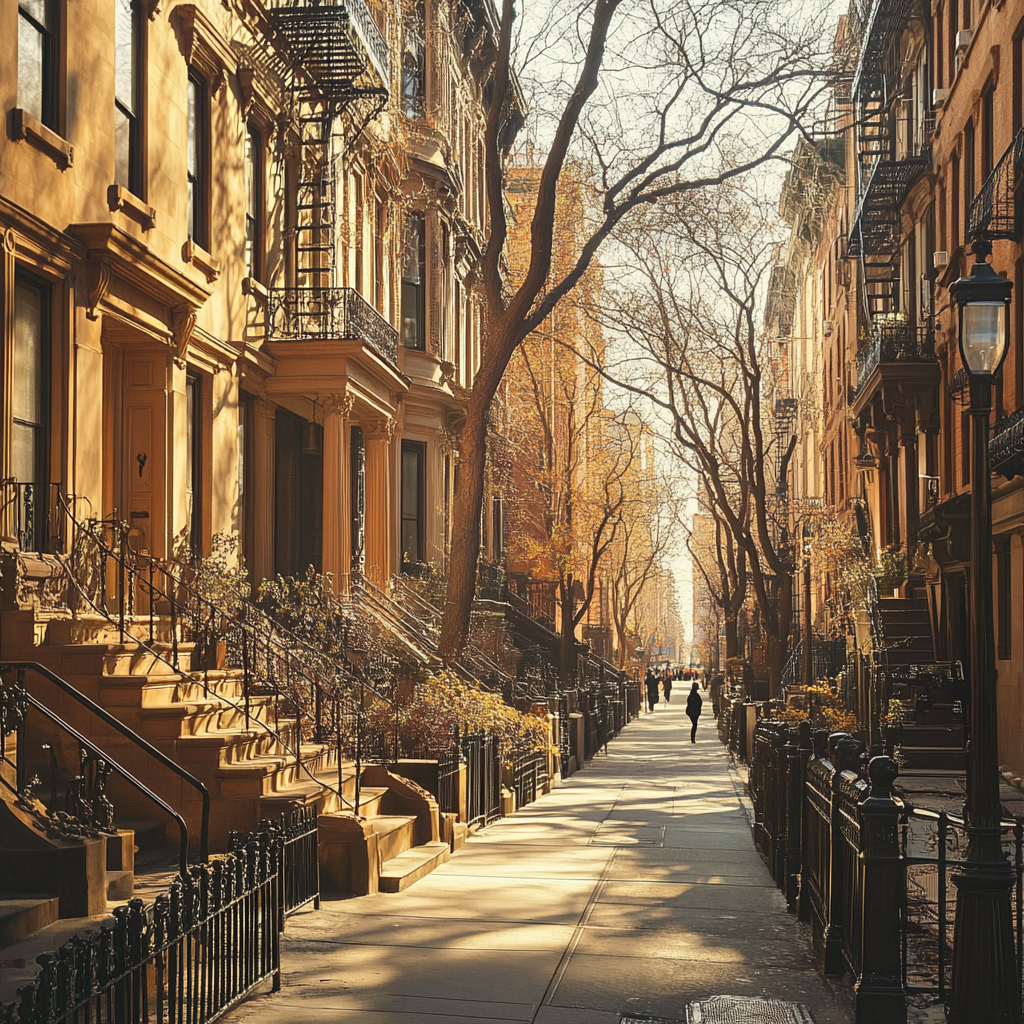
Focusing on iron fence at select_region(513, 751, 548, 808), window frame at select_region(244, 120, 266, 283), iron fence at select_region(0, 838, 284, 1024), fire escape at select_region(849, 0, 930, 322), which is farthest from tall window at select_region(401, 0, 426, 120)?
iron fence at select_region(0, 838, 284, 1024)

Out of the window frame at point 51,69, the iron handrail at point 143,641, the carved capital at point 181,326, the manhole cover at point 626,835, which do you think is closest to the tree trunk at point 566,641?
the manhole cover at point 626,835

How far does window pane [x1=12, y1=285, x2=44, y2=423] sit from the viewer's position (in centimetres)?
1195

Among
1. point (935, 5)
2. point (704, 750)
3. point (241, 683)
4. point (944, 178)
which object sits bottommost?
point (704, 750)

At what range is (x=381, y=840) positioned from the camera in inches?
454

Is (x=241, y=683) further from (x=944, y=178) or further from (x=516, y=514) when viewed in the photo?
(x=516, y=514)

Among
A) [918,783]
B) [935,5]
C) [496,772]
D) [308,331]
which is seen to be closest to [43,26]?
[308,331]

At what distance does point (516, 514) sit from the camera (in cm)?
5075

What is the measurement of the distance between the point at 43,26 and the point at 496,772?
10.1 meters

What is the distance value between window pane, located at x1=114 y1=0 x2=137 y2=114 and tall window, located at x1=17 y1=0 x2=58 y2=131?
161cm

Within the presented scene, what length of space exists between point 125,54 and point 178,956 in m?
11.8

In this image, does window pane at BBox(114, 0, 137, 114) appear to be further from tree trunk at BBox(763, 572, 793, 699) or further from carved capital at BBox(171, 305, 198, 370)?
tree trunk at BBox(763, 572, 793, 699)

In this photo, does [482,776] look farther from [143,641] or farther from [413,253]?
[413,253]

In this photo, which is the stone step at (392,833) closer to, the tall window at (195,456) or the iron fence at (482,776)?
the iron fence at (482,776)

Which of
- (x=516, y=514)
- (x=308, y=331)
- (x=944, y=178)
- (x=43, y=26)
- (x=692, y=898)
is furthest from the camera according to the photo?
(x=516, y=514)
